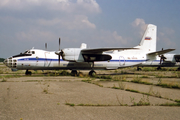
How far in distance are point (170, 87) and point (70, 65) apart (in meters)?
13.7

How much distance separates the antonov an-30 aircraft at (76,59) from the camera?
65.5 ft

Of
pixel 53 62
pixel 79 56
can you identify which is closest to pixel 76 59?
pixel 79 56

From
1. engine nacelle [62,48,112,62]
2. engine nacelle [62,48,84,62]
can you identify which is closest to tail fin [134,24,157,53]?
engine nacelle [62,48,112,62]

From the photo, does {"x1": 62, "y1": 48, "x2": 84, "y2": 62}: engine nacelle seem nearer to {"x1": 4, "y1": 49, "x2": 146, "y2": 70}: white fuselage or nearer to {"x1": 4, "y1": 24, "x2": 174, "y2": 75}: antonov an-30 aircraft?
{"x1": 4, "y1": 24, "x2": 174, "y2": 75}: antonov an-30 aircraft

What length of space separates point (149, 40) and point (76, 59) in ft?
46.6

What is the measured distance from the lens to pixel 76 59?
20.5 m

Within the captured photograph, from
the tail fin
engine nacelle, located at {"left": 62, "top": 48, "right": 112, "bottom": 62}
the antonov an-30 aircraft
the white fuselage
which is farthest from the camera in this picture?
the tail fin

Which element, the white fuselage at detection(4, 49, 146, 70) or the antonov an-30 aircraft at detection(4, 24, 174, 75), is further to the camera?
the antonov an-30 aircraft at detection(4, 24, 174, 75)

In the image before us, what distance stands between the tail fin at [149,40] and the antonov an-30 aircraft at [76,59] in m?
1.48

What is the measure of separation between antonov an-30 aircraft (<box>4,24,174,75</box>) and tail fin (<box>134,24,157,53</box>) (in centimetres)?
148

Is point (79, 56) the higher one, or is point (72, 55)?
point (72, 55)

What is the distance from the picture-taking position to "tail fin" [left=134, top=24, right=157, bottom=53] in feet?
91.0

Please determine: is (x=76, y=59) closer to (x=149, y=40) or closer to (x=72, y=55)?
(x=72, y=55)

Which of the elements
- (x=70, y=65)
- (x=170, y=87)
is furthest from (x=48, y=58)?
(x=170, y=87)
